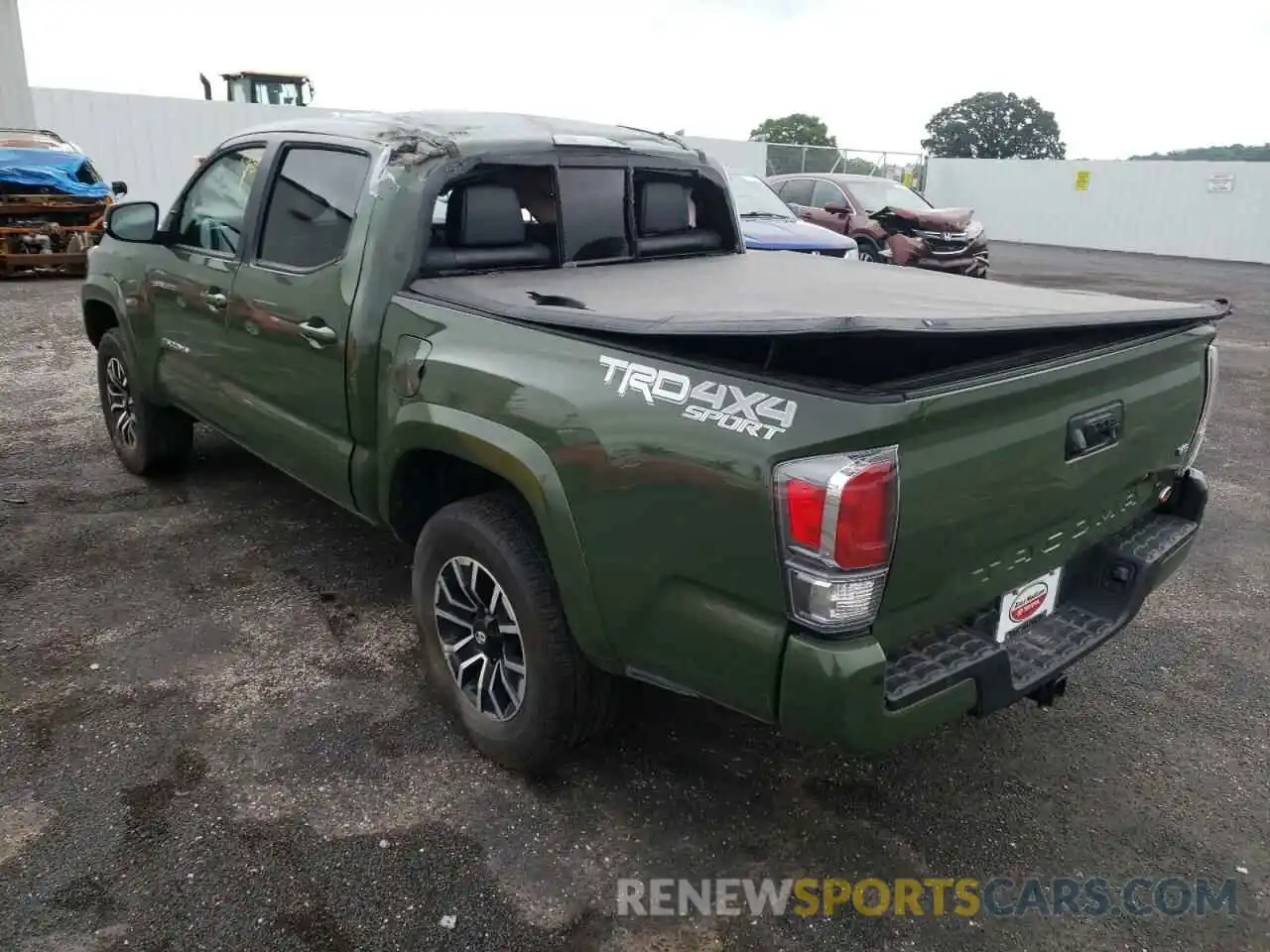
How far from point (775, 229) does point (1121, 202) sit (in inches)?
802

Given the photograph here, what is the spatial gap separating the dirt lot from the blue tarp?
1016cm

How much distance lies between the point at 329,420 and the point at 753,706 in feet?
6.33

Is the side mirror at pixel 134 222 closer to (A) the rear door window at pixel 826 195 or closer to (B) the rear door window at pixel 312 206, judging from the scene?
(B) the rear door window at pixel 312 206

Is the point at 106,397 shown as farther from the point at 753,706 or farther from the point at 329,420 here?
the point at 753,706

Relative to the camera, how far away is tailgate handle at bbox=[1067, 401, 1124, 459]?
2.34m

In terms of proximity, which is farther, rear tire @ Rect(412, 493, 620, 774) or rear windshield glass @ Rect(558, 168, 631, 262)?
rear windshield glass @ Rect(558, 168, 631, 262)

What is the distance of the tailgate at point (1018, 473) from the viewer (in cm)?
204

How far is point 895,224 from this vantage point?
1302cm

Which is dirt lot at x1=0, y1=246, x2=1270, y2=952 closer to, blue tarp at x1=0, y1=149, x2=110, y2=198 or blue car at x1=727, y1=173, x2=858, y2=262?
blue car at x1=727, y1=173, x2=858, y2=262

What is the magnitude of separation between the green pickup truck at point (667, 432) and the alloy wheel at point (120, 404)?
4.71 ft

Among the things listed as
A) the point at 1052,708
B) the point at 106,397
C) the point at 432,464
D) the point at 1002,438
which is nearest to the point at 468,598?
the point at 432,464

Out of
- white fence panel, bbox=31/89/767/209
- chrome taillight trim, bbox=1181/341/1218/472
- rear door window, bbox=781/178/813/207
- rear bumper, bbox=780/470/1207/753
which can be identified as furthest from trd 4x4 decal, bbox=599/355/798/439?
white fence panel, bbox=31/89/767/209

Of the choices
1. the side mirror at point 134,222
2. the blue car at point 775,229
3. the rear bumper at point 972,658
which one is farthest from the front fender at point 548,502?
the blue car at point 775,229

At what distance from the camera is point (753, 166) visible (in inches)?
1063
